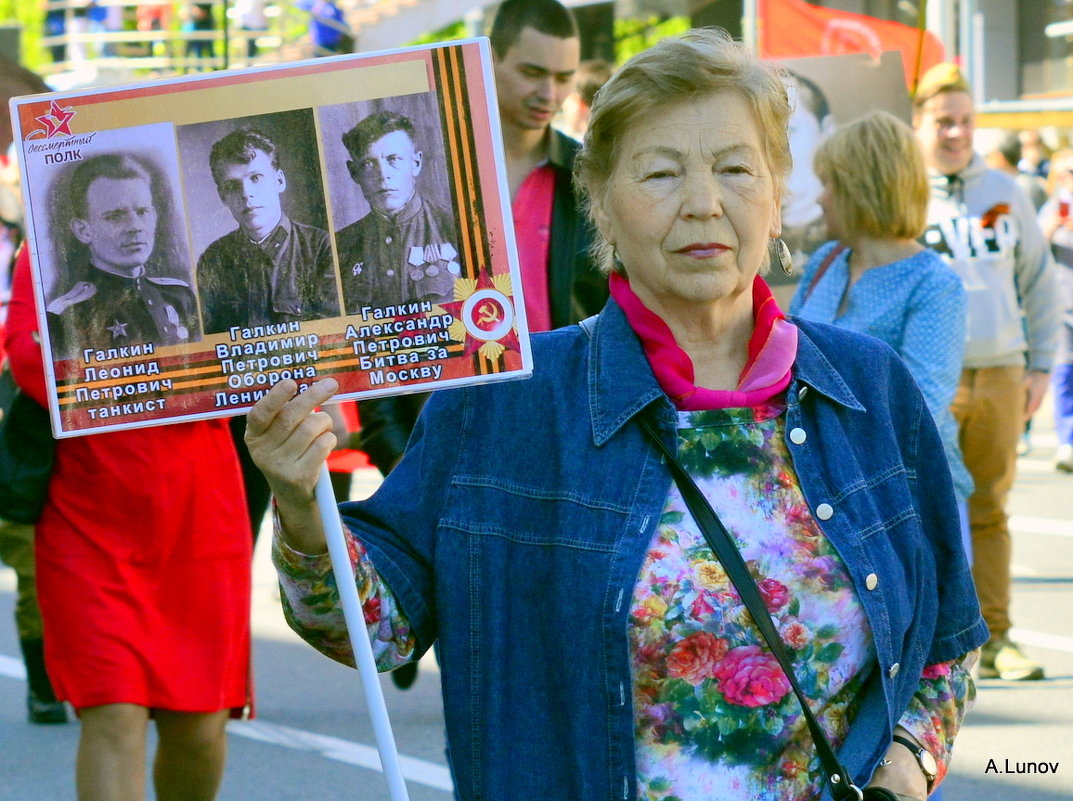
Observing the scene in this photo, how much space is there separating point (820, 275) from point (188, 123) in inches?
127

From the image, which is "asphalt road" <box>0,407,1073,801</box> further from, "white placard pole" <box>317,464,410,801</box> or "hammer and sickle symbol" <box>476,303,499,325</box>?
"hammer and sickle symbol" <box>476,303,499,325</box>

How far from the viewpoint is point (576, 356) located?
2471mm

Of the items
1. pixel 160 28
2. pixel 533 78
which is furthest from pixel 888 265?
pixel 160 28

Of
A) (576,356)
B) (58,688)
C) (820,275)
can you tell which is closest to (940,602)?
(576,356)

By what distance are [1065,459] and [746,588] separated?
10121 millimetres

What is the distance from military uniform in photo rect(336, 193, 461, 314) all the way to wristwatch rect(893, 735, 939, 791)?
958 mm

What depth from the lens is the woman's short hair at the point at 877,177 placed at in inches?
196

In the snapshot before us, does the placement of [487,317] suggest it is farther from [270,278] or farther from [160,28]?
[160,28]

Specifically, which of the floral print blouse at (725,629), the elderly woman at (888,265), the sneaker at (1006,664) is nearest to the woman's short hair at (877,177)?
Result: the elderly woman at (888,265)

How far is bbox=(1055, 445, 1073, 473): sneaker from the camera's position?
38.5 feet

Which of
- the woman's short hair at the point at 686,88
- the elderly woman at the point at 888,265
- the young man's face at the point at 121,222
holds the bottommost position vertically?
the elderly woman at the point at 888,265

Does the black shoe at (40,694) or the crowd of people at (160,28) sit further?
the crowd of people at (160,28)

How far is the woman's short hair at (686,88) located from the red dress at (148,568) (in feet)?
6.32

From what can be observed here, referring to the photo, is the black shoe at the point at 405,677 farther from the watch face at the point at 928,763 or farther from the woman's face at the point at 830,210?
the watch face at the point at 928,763
